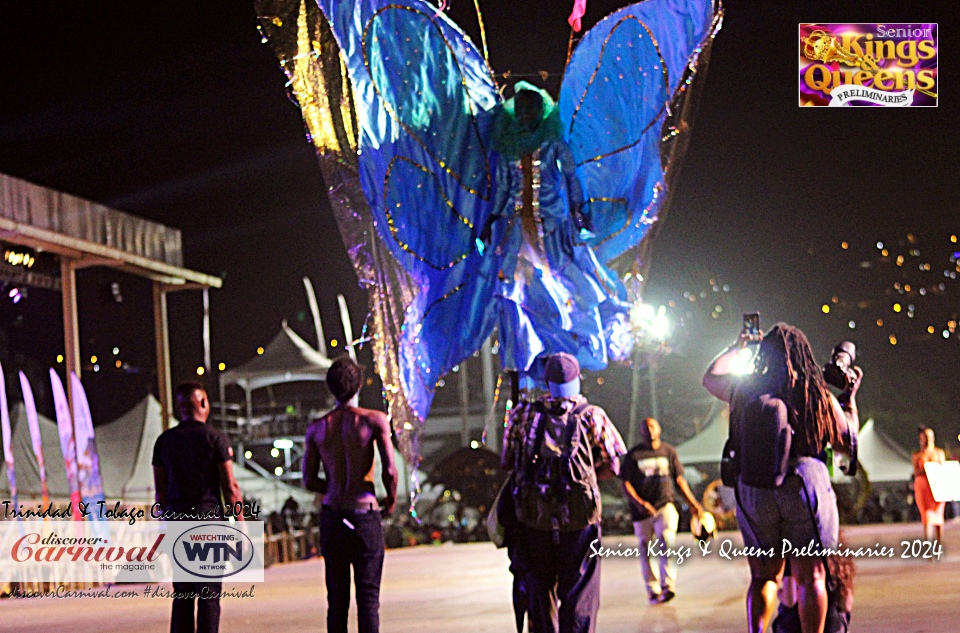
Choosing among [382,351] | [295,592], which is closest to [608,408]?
[295,592]

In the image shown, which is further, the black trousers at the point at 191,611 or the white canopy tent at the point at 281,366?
the white canopy tent at the point at 281,366

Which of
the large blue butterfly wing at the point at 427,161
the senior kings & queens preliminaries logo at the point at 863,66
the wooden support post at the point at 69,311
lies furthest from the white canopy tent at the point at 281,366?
the large blue butterfly wing at the point at 427,161

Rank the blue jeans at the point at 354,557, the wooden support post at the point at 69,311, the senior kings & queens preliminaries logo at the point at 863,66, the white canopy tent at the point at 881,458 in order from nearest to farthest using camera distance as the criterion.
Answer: the blue jeans at the point at 354,557
the senior kings & queens preliminaries logo at the point at 863,66
the wooden support post at the point at 69,311
the white canopy tent at the point at 881,458

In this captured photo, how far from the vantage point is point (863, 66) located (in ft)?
26.4

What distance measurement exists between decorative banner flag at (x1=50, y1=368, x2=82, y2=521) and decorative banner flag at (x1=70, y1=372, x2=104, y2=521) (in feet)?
0.17

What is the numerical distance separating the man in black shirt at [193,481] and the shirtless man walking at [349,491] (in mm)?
399

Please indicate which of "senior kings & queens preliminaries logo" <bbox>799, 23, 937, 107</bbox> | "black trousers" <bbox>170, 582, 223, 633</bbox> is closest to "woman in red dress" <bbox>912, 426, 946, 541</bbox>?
"senior kings & queens preliminaries logo" <bbox>799, 23, 937, 107</bbox>

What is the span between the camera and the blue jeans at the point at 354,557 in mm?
4562

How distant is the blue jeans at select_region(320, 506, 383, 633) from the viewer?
4562 millimetres

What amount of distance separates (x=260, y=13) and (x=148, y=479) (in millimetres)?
10518

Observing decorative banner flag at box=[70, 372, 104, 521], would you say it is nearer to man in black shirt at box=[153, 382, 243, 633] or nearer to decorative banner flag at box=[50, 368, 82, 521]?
decorative banner flag at box=[50, 368, 82, 521]

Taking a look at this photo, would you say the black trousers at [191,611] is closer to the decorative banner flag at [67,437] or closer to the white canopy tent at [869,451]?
the decorative banner flag at [67,437]

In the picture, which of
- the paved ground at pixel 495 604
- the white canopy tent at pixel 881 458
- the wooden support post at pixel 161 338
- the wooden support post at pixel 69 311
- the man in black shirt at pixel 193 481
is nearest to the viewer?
Answer: the man in black shirt at pixel 193 481

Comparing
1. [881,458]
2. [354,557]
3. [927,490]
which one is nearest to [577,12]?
[354,557]
